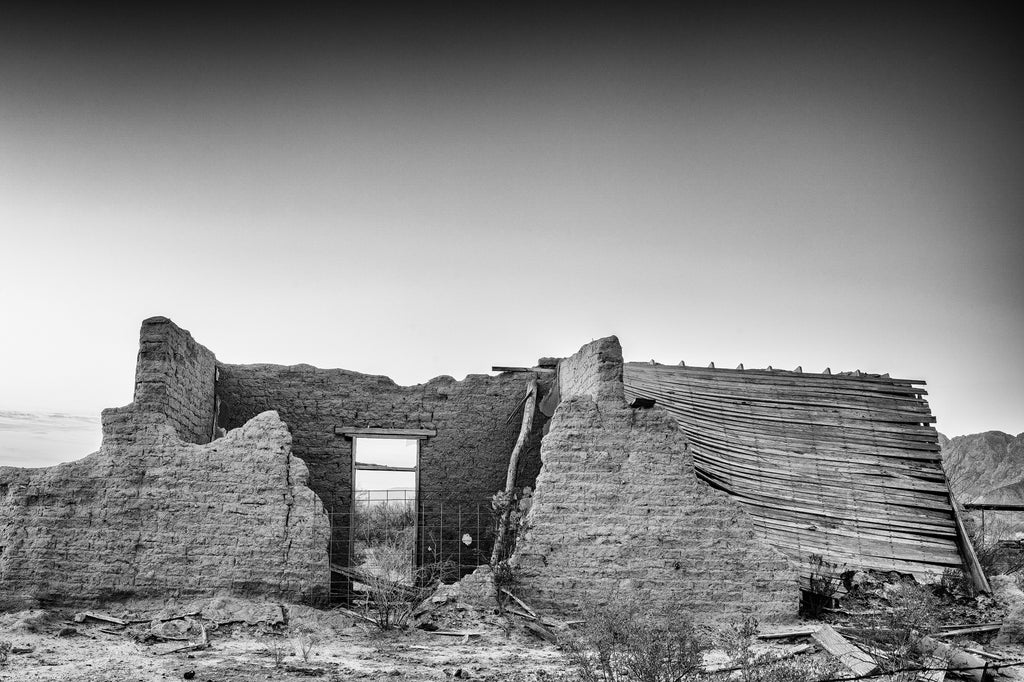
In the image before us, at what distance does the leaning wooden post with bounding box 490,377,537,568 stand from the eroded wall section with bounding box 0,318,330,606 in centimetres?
164

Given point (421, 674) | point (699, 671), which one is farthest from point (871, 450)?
point (421, 674)

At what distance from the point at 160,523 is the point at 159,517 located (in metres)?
0.06

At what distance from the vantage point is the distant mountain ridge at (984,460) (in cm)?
2375

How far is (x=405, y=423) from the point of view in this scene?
9930 millimetres

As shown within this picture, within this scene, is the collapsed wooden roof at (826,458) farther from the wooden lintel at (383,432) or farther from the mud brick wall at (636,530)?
the wooden lintel at (383,432)

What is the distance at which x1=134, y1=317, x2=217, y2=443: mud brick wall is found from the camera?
8.01 m

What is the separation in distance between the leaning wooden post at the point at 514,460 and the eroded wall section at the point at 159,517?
164 centimetres

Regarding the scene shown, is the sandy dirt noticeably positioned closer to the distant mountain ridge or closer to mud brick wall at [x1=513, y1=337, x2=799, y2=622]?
mud brick wall at [x1=513, y1=337, x2=799, y2=622]

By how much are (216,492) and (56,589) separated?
154 cm

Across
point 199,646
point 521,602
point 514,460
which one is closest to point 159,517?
point 199,646

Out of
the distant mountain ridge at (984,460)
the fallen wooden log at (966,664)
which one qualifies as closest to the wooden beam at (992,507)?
the fallen wooden log at (966,664)

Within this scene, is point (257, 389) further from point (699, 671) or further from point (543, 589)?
point (699, 671)

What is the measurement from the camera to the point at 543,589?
7.86 m

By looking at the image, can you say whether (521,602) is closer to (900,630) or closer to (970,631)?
(900,630)
